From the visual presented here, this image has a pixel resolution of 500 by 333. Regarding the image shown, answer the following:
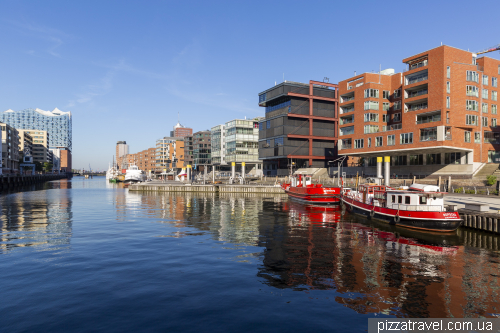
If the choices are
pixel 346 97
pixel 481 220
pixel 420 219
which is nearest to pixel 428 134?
pixel 346 97

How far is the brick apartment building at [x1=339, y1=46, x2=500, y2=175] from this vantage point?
70250mm

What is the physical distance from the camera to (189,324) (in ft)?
42.2

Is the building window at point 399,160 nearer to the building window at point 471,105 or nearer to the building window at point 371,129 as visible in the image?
the building window at point 371,129

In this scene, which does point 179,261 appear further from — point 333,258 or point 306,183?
point 306,183

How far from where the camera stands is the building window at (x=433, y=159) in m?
79.9

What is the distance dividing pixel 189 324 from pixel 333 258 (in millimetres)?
13191

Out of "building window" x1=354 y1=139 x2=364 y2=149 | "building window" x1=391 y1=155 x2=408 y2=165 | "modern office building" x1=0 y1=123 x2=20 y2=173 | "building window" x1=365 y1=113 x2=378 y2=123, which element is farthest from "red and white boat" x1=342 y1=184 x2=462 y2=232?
"modern office building" x1=0 y1=123 x2=20 y2=173

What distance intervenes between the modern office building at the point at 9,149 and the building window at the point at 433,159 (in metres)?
180

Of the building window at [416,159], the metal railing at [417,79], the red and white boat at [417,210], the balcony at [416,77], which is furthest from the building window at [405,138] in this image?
the red and white boat at [417,210]

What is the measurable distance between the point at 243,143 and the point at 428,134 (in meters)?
88.3

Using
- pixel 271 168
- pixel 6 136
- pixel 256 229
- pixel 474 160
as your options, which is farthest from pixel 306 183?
pixel 6 136

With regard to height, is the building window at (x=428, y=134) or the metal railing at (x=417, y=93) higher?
the metal railing at (x=417, y=93)

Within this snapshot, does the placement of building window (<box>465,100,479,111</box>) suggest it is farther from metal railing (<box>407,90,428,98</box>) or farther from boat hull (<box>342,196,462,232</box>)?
boat hull (<box>342,196,462,232</box>)

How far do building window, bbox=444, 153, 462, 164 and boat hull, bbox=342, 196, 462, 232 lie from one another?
157ft
